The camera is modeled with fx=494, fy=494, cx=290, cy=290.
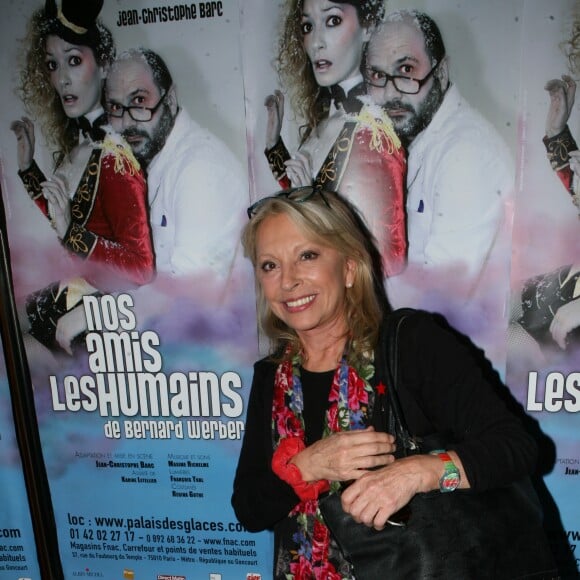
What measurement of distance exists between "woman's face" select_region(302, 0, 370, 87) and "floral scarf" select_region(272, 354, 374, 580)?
1146mm

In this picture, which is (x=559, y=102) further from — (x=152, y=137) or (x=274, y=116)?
(x=152, y=137)

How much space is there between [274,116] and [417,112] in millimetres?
536

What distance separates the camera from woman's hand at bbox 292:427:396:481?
103cm

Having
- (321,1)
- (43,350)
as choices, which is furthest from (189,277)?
(321,1)

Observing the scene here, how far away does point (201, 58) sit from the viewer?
74.7 inches

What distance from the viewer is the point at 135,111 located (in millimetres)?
1972

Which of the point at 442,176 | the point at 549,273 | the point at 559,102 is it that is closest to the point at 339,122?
the point at 442,176

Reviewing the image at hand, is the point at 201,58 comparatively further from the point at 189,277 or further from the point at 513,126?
the point at 513,126

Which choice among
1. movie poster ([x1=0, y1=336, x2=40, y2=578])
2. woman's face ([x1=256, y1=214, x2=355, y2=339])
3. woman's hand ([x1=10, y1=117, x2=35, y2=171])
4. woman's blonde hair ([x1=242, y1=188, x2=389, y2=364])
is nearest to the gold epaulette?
woman's blonde hair ([x1=242, y1=188, x2=389, y2=364])

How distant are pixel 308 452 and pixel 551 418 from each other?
4.18ft

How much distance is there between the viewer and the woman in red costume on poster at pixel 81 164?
1957 millimetres

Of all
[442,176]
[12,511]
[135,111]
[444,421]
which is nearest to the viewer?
[444,421]

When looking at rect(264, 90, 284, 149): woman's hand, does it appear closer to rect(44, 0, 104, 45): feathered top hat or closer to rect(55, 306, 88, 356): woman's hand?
rect(44, 0, 104, 45): feathered top hat

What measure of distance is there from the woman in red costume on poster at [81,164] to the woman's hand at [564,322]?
1616 millimetres
